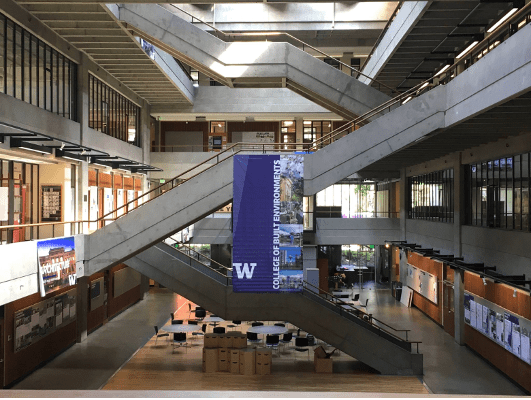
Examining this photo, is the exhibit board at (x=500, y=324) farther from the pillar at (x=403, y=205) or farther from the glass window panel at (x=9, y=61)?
the glass window panel at (x=9, y=61)

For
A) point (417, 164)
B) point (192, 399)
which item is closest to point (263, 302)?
point (417, 164)

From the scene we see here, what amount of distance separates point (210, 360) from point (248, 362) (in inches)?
52.3

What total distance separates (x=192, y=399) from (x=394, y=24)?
20648 millimetres

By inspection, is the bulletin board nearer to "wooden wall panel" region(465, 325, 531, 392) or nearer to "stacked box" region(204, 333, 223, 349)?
"stacked box" region(204, 333, 223, 349)

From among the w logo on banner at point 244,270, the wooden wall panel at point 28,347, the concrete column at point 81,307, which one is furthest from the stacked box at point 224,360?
the concrete column at point 81,307

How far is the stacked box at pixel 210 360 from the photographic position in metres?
20.3

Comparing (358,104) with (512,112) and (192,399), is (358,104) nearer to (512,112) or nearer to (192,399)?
(512,112)

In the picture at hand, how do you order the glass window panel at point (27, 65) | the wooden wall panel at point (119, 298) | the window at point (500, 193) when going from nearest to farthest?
1. the glass window panel at point (27, 65)
2. the window at point (500, 193)
3. the wooden wall panel at point (119, 298)

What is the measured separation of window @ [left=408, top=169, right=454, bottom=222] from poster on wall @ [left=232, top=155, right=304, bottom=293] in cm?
1065

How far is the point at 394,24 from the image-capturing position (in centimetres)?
2188

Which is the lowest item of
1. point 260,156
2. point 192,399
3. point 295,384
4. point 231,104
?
point 295,384

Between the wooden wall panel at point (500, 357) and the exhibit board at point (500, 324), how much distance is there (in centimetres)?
23

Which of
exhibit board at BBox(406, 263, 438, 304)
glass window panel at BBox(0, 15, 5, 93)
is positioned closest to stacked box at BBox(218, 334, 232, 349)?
glass window panel at BBox(0, 15, 5, 93)

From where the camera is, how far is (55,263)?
17.2 m
